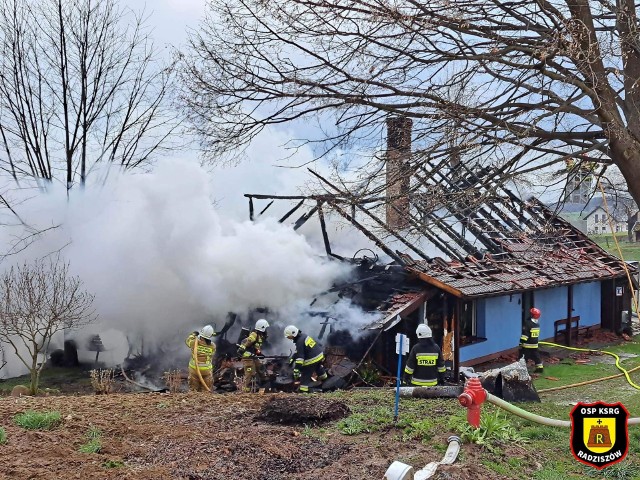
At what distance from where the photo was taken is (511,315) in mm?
16031

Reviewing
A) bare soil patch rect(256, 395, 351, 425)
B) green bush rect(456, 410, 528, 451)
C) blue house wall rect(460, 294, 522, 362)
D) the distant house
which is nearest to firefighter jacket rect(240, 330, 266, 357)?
bare soil patch rect(256, 395, 351, 425)

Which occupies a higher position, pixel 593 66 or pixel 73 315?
pixel 593 66

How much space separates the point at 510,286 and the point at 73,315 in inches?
381

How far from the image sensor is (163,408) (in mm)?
7262

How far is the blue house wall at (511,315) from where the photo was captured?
49.4 feet

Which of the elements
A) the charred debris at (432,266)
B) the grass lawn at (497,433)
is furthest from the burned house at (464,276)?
the grass lawn at (497,433)

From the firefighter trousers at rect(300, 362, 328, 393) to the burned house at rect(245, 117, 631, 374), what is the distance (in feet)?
4.20

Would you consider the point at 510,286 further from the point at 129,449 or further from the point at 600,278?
the point at 129,449

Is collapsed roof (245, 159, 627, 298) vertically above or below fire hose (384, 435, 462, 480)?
above

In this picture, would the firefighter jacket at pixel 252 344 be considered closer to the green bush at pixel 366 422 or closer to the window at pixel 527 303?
the green bush at pixel 366 422

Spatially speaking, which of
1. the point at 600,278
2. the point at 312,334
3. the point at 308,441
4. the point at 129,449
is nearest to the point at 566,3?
the point at 308,441

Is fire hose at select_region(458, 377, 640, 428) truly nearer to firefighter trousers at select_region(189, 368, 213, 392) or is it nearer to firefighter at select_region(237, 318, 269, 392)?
firefighter at select_region(237, 318, 269, 392)

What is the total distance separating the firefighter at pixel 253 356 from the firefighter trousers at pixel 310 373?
0.98m

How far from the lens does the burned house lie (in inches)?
430
